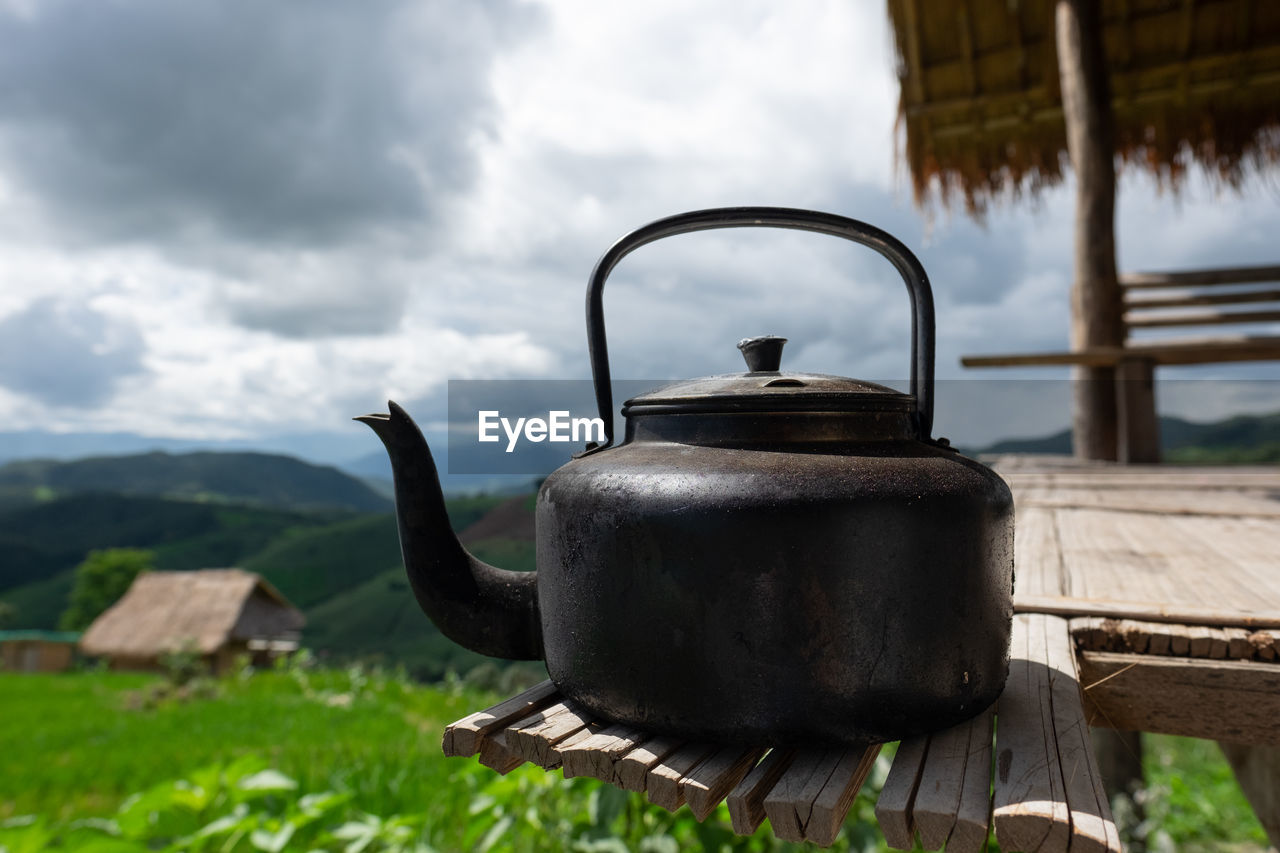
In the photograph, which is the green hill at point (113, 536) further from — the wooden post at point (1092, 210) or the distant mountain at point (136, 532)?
the wooden post at point (1092, 210)

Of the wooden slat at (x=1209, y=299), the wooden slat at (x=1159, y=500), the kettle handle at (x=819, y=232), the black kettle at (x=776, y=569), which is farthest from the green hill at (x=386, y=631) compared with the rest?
the wooden slat at (x=1209, y=299)

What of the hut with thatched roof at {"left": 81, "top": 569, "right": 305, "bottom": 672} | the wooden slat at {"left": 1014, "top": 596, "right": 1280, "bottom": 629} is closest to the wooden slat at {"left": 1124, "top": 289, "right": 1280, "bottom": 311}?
the wooden slat at {"left": 1014, "top": 596, "right": 1280, "bottom": 629}

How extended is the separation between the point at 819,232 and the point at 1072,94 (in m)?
4.48

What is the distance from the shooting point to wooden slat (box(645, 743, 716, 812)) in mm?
781

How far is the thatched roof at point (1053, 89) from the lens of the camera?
5.29 m

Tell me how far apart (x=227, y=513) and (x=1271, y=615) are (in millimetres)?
26615

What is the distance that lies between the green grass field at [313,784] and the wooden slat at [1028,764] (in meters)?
0.89

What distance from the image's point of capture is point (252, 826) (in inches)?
73.2

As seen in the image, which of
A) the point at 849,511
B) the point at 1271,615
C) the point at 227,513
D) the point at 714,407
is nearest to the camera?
the point at 849,511

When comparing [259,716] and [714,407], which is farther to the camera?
[259,716]

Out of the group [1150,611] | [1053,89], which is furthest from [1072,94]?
[1150,611]

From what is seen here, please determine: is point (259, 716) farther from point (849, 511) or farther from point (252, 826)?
point (849, 511)

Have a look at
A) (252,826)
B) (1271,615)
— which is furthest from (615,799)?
(1271,615)

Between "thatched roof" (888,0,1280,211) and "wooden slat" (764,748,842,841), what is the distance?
5560 millimetres
